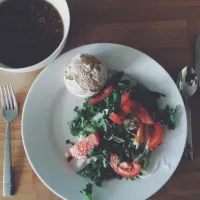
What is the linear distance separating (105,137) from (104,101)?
100 mm

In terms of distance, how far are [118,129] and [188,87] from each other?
230mm

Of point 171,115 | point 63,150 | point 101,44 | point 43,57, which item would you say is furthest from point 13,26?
point 171,115

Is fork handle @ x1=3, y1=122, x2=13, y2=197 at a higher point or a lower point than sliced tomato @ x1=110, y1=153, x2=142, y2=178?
lower

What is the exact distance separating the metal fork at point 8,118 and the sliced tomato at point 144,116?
1.16ft

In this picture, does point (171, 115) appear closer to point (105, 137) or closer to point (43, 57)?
point (105, 137)

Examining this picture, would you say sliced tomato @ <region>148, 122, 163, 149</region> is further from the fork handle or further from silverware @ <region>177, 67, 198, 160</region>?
the fork handle

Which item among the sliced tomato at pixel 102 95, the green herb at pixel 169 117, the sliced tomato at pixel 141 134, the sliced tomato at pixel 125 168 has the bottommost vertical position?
the sliced tomato at pixel 125 168

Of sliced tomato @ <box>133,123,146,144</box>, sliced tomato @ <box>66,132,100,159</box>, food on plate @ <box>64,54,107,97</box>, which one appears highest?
food on plate @ <box>64,54,107,97</box>

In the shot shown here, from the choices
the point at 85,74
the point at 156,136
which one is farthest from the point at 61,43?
the point at 156,136

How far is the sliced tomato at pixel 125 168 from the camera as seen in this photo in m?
1.04

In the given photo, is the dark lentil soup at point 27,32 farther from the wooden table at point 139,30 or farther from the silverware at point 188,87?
the silverware at point 188,87

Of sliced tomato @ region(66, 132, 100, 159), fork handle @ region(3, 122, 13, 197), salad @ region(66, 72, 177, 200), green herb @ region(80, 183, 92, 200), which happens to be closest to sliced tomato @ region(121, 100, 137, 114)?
salad @ region(66, 72, 177, 200)

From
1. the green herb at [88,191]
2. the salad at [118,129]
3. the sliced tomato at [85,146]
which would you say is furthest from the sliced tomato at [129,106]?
the green herb at [88,191]

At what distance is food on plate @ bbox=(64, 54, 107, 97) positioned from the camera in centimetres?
103
